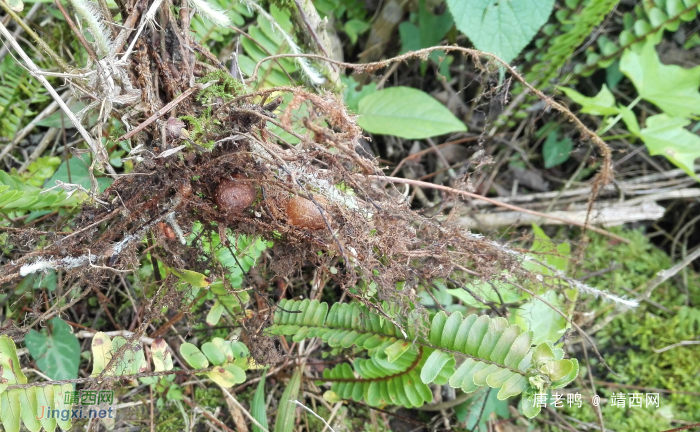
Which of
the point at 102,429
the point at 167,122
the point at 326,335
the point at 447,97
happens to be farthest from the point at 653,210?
the point at 102,429

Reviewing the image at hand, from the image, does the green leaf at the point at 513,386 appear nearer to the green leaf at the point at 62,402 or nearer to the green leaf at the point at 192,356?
the green leaf at the point at 192,356

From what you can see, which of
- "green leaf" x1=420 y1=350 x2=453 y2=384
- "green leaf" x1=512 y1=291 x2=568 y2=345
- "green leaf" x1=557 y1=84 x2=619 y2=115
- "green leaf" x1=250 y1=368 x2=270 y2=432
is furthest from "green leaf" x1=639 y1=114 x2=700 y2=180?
"green leaf" x1=250 y1=368 x2=270 y2=432

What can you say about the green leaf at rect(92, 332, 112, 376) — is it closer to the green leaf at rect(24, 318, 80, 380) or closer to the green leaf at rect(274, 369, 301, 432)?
the green leaf at rect(24, 318, 80, 380)

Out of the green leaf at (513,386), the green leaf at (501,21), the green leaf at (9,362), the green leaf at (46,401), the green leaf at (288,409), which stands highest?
the green leaf at (501,21)

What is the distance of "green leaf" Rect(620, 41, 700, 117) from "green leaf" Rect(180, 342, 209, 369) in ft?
6.11

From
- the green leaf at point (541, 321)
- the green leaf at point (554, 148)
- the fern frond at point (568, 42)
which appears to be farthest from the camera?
the green leaf at point (554, 148)

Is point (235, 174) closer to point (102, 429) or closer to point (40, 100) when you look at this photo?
point (102, 429)

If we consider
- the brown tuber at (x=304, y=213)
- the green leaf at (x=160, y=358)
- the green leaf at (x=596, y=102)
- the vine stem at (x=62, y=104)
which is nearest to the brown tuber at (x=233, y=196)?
the brown tuber at (x=304, y=213)

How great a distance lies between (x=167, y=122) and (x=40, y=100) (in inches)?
36.8

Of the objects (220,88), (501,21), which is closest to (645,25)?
(501,21)

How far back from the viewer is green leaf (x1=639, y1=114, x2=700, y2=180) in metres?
1.67

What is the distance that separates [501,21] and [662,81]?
0.78 m

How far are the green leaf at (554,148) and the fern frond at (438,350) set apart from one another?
4.19ft

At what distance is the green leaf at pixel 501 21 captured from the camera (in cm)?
152
